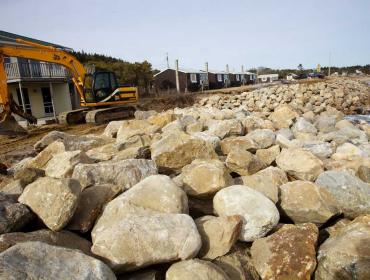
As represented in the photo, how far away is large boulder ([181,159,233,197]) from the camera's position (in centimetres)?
348

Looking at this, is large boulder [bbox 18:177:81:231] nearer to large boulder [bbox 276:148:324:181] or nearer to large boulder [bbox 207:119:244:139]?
large boulder [bbox 276:148:324:181]

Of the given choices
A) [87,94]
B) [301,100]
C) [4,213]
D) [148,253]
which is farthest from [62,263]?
[301,100]

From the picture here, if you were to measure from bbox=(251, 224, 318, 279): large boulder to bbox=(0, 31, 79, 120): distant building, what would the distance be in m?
16.1

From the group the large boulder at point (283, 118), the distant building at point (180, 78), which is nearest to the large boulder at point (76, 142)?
the large boulder at point (283, 118)

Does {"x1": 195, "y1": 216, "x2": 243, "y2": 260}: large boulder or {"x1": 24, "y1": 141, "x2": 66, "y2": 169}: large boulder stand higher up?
{"x1": 24, "y1": 141, "x2": 66, "y2": 169}: large boulder

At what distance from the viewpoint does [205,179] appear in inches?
139

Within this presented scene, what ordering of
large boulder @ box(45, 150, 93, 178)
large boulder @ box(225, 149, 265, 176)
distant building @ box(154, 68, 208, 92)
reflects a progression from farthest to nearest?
1. distant building @ box(154, 68, 208, 92)
2. large boulder @ box(225, 149, 265, 176)
3. large boulder @ box(45, 150, 93, 178)

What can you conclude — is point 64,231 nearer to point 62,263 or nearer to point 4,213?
point 4,213

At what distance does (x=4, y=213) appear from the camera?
2688 mm

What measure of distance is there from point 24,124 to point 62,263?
44.4ft

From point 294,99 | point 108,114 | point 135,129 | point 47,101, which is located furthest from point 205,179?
point 47,101

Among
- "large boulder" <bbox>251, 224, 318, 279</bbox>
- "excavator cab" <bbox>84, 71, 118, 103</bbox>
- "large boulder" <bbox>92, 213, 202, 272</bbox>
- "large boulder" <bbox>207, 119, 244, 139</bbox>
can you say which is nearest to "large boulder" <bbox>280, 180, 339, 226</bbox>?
"large boulder" <bbox>251, 224, 318, 279</bbox>

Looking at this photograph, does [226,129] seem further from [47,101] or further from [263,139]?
[47,101]

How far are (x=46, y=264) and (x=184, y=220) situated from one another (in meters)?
1.10
